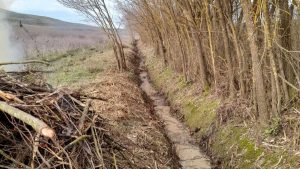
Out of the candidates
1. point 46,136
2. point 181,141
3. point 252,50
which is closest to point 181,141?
point 181,141

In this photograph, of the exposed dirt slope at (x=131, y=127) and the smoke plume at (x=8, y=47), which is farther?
the smoke plume at (x=8, y=47)

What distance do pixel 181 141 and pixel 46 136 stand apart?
28.1ft

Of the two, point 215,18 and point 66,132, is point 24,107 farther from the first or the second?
point 215,18

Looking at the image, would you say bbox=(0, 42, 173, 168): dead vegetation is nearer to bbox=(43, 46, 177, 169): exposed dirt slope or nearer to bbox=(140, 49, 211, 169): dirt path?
bbox=(43, 46, 177, 169): exposed dirt slope

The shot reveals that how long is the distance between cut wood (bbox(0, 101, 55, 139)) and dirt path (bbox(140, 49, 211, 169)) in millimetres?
6459

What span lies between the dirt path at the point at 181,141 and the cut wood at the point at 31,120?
6.46 metres

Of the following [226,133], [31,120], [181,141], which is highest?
[31,120]

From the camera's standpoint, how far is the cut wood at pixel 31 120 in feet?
16.0

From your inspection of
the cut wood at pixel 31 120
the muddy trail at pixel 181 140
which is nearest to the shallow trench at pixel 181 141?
the muddy trail at pixel 181 140

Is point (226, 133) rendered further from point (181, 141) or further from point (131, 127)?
point (131, 127)

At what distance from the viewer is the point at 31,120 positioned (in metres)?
5.18

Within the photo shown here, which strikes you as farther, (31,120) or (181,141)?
(181,141)

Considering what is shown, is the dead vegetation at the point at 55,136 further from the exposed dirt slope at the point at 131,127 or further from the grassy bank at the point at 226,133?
the grassy bank at the point at 226,133

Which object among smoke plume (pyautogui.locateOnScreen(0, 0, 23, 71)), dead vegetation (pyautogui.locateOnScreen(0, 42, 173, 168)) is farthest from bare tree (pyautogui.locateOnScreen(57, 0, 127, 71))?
dead vegetation (pyautogui.locateOnScreen(0, 42, 173, 168))
